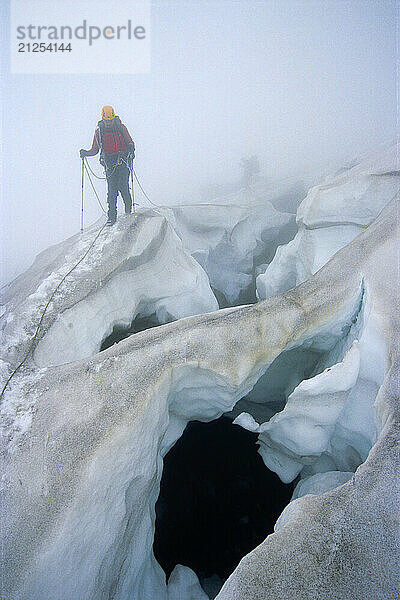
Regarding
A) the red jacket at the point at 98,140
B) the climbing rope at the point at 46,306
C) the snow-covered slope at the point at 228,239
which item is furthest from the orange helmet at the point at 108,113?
the snow-covered slope at the point at 228,239

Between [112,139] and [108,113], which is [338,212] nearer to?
[112,139]

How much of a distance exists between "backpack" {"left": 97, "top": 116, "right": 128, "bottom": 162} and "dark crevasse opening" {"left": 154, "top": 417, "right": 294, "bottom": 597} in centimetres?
555

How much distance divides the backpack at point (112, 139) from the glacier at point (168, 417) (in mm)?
1271

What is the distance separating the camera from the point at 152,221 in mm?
6496

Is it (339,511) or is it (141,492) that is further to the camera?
(141,492)

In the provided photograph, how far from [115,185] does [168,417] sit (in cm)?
447

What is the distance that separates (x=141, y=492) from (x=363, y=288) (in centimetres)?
369

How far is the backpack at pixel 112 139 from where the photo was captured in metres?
5.92

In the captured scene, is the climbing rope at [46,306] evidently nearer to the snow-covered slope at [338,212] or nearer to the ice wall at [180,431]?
the ice wall at [180,431]

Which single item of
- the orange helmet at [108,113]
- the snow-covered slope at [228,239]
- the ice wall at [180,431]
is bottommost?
the ice wall at [180,431]

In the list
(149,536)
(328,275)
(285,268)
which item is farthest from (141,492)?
(285,268)

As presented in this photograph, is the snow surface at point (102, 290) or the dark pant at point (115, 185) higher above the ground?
the dark pant at point (115, 185)

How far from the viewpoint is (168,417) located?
4266 mm

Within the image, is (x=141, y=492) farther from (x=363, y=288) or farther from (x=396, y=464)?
(x=363, y=288)
